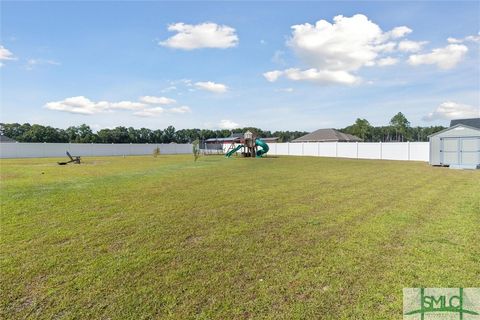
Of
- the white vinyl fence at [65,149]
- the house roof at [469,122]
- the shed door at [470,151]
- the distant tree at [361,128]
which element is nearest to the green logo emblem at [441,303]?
the shed door at [470,151]

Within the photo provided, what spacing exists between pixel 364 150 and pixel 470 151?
15167mm

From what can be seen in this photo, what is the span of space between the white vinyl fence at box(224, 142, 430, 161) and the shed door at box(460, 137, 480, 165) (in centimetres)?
828

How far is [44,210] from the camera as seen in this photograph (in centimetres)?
648

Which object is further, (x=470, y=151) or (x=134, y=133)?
(x=134, y=133)

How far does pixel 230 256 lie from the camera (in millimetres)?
3945

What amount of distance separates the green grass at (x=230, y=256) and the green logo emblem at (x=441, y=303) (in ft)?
0.30

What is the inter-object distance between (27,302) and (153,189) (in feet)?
22.2

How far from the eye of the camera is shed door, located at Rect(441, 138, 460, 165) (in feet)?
61.4

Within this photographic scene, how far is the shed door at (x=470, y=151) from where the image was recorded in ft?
58.4

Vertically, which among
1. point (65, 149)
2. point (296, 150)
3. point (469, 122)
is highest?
point (469, 122)

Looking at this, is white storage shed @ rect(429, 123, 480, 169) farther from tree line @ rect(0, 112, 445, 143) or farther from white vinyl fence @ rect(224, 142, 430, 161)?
tree line @ rect(0, 112, 445, 143)

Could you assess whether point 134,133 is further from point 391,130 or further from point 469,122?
point 469,122

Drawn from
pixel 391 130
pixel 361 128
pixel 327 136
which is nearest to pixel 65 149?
pixel 327 136

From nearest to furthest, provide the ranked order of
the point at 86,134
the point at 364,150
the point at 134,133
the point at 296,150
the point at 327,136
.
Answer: the point at 364,150
the point at 296,150
the point at 327,136
the point at 86,134
the point at 134,133
